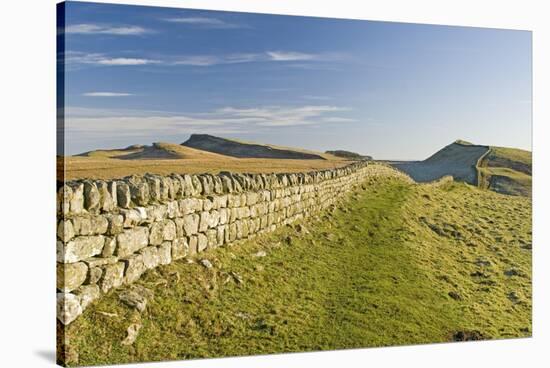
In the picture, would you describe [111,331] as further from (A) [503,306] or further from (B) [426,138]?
(A) [503,306]

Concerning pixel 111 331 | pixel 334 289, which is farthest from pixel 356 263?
pixel 111 331

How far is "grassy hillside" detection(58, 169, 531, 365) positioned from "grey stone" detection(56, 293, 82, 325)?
0.13 m

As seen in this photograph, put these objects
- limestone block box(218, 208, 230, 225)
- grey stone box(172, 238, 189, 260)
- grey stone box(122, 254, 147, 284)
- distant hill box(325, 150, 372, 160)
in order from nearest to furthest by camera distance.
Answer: grey stone box(122, 254, 147, 284)
grey stone box(172, 238, 189, 260)
limestone block box(218, 208, 230, 225)
distant hill box(325, 150, 372, 160)

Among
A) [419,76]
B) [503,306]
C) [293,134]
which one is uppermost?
[419,76]

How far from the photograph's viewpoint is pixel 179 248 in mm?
10203

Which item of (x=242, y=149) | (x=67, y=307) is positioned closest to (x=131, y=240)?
(x=67, y=307)

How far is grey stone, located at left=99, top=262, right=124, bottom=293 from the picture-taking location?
9109 mm

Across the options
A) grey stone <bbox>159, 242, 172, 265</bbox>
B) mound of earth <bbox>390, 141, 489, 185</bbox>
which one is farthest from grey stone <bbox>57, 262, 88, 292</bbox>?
mound of earth <bbox>390, 141, 489, 185</bbox>

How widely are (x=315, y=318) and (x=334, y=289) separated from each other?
750mm

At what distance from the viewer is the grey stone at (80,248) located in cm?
873

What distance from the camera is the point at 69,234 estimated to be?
874cm

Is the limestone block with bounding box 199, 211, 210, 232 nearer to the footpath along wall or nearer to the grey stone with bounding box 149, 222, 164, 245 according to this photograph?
the footpath along wall

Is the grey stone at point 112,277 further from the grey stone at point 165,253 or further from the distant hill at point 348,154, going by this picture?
the distant hill at point 348,154

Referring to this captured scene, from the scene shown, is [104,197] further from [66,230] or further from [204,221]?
[204,221]
